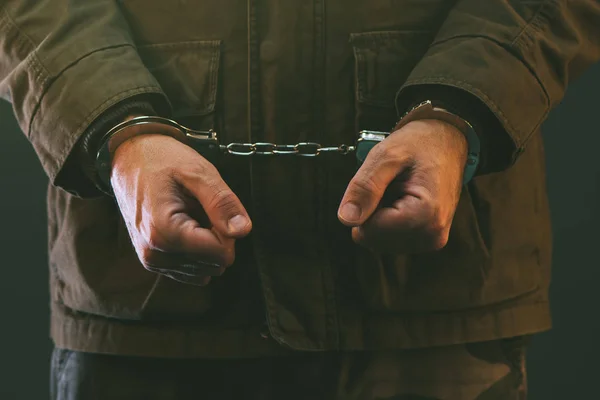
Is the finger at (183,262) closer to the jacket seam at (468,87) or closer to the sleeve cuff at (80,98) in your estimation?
the sleeve cuff at (80,98)

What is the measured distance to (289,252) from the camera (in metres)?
0.93

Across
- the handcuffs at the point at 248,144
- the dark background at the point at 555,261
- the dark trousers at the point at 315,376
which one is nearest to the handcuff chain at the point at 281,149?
the handcuffs at the point at 248,144

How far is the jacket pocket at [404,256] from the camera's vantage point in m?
0.91

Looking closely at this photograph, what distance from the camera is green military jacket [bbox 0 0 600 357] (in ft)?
2.96

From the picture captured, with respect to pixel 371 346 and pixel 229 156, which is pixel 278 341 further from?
pixel 229 156

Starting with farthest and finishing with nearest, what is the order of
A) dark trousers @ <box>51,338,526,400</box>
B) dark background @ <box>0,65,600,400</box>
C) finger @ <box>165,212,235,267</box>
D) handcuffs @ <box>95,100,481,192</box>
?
1. dark background @ <box>0,65,600,400</box>
2. dark trousers @ <box>51,338,526,400</box>
3. handcuffs @ <box>95,100,481,192</box>
4. finger @ <box>165,212,235,267</box>

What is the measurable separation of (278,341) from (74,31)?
0.43 metres

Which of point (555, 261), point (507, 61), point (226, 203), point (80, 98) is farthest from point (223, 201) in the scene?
point (555, 261)

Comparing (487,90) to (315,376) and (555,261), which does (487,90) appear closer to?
(315,376)

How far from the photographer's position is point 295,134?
917 millimetres

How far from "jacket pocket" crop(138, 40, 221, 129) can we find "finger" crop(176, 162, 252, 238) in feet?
0.57

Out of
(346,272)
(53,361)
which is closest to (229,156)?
(346,272)

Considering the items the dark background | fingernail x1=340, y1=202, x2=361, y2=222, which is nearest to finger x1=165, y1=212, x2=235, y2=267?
fingernail x1=340, y1=202, x2=361, y2=222

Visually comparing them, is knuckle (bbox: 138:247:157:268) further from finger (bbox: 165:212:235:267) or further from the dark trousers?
the dark trousers
